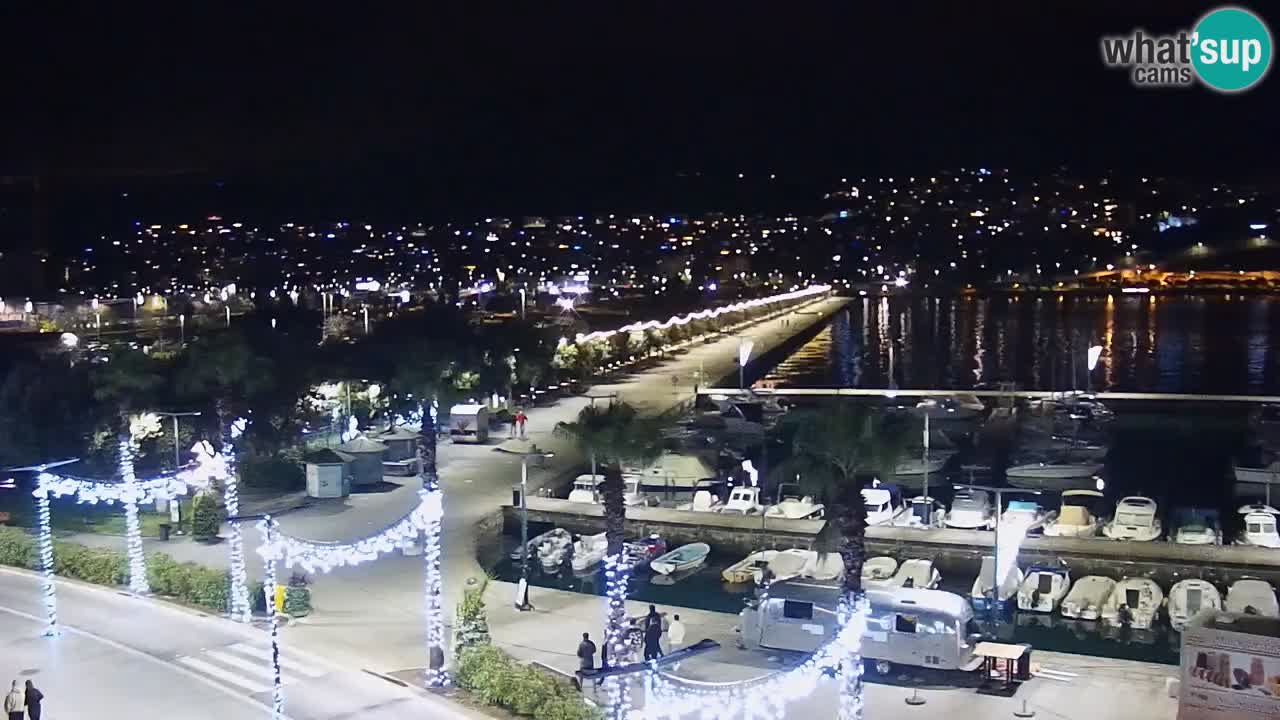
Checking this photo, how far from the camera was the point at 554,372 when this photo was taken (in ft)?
147

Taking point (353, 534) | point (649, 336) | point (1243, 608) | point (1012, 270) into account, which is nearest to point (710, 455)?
point (353, 534)

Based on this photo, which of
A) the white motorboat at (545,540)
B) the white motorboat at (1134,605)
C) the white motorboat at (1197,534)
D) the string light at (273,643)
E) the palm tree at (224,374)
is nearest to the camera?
the string light at (273,643)

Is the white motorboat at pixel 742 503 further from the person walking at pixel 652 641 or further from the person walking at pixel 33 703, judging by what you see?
the person walking at pixel 33 703

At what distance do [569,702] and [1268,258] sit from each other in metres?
189

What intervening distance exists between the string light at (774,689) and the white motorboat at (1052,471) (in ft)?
76.8

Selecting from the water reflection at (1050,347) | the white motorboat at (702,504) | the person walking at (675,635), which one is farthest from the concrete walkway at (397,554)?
the water reflection at (1050,347)

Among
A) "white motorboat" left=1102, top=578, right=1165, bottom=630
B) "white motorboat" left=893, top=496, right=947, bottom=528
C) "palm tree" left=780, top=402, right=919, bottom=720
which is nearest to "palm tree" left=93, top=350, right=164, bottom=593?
"palm tree" left=780, top=402, right=919, bottom=720

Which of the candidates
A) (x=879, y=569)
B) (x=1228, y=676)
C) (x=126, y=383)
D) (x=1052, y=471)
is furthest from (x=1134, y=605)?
(x=126, y=383)

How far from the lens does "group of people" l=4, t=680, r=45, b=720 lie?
1258 centimetres

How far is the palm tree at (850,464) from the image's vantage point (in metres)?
12.6

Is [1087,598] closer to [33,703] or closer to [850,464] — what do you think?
[850,464]

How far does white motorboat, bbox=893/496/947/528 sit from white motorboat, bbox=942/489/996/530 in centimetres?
20

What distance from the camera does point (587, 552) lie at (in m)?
24.0

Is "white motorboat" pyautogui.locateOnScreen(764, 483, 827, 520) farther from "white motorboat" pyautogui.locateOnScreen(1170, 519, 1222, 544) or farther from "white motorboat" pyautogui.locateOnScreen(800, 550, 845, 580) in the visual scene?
"white motorboat" pyautogui.locateOnScreen(1170, 519, 1222, 544)
